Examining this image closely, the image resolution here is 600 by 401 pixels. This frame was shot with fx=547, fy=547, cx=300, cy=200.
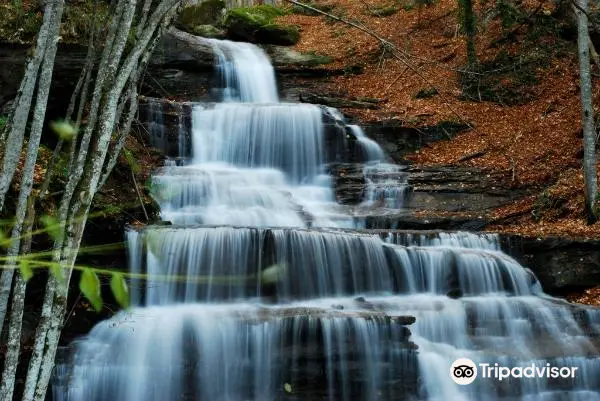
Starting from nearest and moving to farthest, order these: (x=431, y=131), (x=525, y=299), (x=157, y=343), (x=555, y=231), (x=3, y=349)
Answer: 1. (x=3, y=349)
2. (x=157, y=343)
3. (x=525, y=299)
4. (x=555, y=231)
5. (x=431, y=131)

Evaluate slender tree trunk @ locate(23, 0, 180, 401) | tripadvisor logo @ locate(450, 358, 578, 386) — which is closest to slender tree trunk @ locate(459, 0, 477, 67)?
tripadvisor logo @ locate(450, 358, 578, 386)

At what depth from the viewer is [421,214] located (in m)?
11.1

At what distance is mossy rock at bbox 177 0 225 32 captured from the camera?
69.4 feet

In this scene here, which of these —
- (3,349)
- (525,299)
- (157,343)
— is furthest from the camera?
(525,299)

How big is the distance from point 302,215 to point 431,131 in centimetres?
541

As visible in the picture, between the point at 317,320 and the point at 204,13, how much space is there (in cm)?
1778

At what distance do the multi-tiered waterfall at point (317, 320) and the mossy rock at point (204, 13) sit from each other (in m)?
11.9

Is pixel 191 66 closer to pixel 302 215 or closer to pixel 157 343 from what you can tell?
pixel 302 215

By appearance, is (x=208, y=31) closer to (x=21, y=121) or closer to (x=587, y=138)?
(x=587, y=138)

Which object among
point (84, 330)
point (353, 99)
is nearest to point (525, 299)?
point (84, 330)

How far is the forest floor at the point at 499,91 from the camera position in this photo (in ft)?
37.3

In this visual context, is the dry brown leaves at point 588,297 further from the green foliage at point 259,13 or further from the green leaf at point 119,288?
the green foliage at point 259,13

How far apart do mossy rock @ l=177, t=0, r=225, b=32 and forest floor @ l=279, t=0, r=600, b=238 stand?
3.61 meters

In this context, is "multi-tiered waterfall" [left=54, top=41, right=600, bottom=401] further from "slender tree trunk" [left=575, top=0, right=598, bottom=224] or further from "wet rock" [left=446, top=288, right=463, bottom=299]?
"slender tree trunk" [left=575, top=0, right=598, bottom=224]
